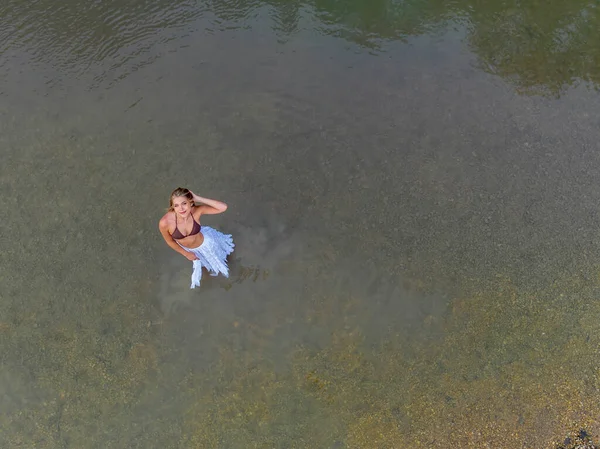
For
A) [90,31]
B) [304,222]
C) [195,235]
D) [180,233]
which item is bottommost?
[304,222]

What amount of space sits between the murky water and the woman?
212 mm

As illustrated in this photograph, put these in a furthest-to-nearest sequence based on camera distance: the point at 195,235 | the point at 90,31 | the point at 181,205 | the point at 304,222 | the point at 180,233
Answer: the point at 90,31, the point at 304,222, the point at 195,235, the point at 180,233, the point at 181,205

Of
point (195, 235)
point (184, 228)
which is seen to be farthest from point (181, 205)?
point (195, 235)

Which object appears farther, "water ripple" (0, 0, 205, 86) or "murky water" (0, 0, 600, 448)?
"water ripple" (0, 0, 205, 86)

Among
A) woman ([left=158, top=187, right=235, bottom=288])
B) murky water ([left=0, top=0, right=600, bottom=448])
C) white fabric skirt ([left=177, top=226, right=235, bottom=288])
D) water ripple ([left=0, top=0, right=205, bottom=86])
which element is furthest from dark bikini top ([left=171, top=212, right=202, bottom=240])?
water ripple ([left=0, top=0, right=205, bottom=86])

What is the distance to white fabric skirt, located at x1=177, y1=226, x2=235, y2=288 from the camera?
3994 mm

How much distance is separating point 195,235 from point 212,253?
0.41 meters

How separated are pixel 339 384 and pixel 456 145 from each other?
10.1ft


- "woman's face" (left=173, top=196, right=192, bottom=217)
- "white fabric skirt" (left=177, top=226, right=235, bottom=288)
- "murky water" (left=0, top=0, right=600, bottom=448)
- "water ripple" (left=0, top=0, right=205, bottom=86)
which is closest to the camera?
"woman's face" (left=173, top=196, right=192, bottom=217)

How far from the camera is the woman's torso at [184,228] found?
139 inches

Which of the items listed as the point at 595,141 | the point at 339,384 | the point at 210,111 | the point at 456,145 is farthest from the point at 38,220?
the point at 595,141

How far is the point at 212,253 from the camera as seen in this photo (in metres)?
4.12

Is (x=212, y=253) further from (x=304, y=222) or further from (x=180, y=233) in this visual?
(x=304, y=222)

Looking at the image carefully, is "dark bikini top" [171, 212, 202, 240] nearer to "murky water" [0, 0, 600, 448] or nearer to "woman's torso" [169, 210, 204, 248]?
"woman's torso" [169, 210, 204, 248]
